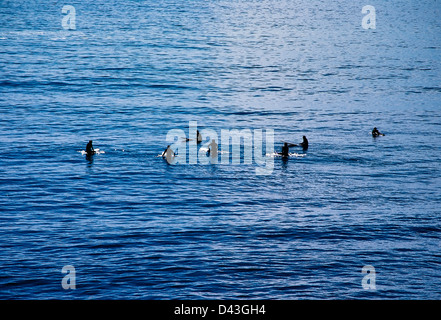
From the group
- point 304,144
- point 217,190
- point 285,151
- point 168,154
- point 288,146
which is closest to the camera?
point 217,190

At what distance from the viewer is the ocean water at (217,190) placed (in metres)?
36.0

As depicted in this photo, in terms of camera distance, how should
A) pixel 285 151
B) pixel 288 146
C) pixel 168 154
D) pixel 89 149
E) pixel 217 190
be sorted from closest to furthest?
pixel 217 190 < pixel 168 154 < pixel 285 151 < pixel 89 149 < pixel 288 146

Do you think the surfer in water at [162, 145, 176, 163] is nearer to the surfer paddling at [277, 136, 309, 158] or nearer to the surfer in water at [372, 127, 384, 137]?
the surfer paddling at [277, 136, 309, 158]

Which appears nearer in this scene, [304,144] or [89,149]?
[89,149]

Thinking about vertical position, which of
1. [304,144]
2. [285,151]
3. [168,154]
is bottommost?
[168,154]

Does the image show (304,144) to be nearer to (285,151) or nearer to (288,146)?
(288,146)

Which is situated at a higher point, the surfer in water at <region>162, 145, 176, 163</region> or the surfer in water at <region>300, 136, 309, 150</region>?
the surfer in water at <region>300, 136, 309, 150</region>

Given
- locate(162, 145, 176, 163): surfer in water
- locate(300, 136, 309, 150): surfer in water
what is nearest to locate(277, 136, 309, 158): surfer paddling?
locate(300, 136, 309, 150): surfer in water

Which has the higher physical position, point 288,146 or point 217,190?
point 288,146

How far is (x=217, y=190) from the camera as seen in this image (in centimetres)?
5216

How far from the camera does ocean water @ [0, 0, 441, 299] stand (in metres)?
36.0

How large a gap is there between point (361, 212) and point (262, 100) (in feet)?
166

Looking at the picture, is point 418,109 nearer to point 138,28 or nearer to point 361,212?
point 361,212

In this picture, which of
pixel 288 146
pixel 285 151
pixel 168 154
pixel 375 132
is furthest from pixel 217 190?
pixel 375 132
